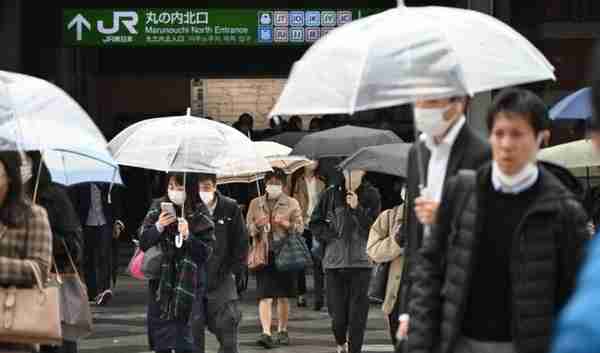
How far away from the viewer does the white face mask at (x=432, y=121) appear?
528cm

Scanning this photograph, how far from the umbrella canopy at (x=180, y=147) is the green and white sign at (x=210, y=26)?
961 cm

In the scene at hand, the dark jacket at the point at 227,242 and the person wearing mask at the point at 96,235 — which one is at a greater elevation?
the dark jacket at the point at 227,242

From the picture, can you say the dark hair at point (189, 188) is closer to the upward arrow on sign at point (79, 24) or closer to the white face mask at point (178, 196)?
the white face mask at point (178, 196)

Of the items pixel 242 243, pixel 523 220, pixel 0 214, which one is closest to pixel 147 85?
pixel 242 243

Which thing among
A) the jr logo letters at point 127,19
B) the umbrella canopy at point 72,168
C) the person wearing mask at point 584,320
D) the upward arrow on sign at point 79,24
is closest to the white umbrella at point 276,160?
the jr logo letters at point 127,19

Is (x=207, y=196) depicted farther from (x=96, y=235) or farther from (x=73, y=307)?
(x=96, y=235)

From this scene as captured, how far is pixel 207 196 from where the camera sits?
10406 mm

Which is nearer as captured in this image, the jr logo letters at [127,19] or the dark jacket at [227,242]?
the dark jacket at [227,242]

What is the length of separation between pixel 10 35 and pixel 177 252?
10636mm

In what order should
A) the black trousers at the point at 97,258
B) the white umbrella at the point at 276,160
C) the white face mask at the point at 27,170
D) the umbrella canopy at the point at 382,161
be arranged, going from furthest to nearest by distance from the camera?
the black trousers at the point at 97,258 → the white umbrella at the point at 276,160 → the umbrella canopy at the point at 382,161 → the white face mask at the point at 27,170

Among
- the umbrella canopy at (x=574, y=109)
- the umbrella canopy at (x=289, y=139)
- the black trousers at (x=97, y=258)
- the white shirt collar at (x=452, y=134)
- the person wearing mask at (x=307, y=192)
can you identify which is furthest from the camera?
the umbrella canopy at (x=289, y=139)

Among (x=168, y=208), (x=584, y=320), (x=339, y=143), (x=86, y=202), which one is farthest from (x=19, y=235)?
(x=86, y=202)

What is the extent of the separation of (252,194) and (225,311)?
943 cm

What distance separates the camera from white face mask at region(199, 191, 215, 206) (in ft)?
34.0
